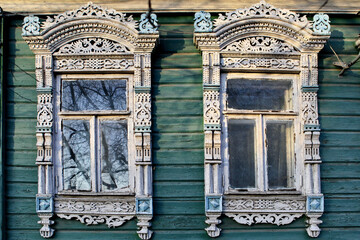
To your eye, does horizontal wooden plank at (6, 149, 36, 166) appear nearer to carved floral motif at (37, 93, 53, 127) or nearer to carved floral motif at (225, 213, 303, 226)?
carved floral motif at (37, 93, 53, 127)

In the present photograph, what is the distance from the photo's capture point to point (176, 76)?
498cm

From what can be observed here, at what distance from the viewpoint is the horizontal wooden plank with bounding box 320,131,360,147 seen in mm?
4914

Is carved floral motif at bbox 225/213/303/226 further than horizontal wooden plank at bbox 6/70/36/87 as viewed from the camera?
No

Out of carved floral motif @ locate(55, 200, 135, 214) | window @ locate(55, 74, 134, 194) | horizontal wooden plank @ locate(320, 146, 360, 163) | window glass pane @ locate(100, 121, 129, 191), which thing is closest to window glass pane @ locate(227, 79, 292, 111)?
horizontal wooden plank @ locate(320, 146, 360, 163)

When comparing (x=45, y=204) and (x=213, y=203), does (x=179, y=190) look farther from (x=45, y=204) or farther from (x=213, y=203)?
(x=45, y=204)

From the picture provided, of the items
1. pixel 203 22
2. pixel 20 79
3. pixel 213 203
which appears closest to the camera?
pixel 213 203

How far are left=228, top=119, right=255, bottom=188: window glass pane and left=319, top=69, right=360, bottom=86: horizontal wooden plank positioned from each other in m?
0.93

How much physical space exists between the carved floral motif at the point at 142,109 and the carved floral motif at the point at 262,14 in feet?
3.64

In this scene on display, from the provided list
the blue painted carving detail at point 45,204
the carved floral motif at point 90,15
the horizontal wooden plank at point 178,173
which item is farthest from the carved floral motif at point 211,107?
the blue painted carving detail at point 45,204

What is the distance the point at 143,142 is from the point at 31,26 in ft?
5.70

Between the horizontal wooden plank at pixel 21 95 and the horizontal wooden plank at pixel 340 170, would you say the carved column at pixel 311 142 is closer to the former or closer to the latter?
the horizontal wooden plank at pixel 340 170

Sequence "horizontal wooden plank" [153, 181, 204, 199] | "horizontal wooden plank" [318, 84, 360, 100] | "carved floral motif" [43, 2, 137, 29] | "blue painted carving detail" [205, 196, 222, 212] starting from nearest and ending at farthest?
"blue painted carving detail" [205, 196, 222, 212] < "horizontal wooden plank" [153, 181, 204, 199] < "carved floral motif" [43, 2, 137, 29] < "horizontal wooden plank" [318, 84, 360, 100]

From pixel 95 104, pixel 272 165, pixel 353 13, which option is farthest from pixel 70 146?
pixel 353 13

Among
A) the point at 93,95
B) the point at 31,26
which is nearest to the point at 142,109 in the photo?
the point at 93,95
